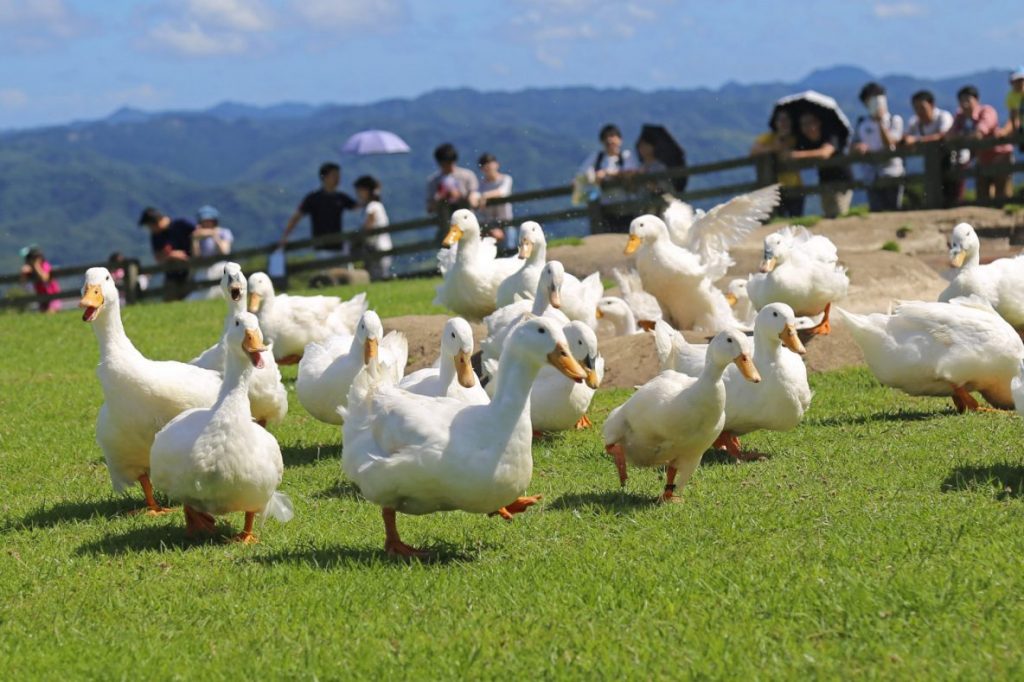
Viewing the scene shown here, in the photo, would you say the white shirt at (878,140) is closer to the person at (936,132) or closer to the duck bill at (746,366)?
the person at (936,132)

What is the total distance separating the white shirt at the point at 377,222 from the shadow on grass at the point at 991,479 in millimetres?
16453

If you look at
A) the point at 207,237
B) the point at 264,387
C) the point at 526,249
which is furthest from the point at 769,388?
the point at 207,237

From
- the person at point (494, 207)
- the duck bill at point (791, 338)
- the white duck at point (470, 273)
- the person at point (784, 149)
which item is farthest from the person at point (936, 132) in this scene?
the duck bill at point (791, 338)

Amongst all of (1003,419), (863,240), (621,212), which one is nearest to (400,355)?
(1003,419)

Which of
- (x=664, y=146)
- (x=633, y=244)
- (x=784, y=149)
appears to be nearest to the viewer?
(x=633, y=244)

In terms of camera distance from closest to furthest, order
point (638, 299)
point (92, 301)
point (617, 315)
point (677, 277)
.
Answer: point (92, 301), point (617, 315), point (677, 277), point (638, 299)

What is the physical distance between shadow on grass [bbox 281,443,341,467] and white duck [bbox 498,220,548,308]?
9.51ft

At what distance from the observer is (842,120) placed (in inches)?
927

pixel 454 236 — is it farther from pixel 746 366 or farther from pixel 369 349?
pixel 746 366

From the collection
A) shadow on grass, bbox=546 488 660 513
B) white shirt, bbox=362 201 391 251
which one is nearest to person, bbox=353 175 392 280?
white shirt, bbox=362 201 391 251

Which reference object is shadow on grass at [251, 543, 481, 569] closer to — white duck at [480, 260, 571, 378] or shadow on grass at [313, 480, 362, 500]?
shadow on grass at [313, 480, 362, 500]

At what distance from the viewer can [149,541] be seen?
23.7 feet

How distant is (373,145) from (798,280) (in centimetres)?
1671

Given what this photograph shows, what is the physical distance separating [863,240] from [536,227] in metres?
8.25
